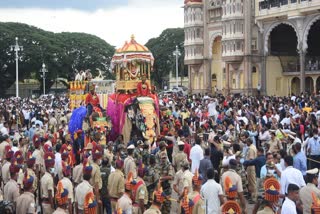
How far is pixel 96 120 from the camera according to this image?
17.8 metres

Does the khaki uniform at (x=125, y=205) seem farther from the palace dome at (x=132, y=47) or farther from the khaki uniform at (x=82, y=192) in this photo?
the palace dome at (x=132, y=47)

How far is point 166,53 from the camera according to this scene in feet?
243

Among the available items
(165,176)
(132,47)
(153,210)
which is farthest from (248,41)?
(153,210)

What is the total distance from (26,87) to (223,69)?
3802cm

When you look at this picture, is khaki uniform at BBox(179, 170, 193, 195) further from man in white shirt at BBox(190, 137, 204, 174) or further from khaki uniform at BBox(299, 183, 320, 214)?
man in white shirt at BBox(190, 137, 204, 174)

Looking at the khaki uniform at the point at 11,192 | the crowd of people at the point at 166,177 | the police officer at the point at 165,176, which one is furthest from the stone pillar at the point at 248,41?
the khaki uniform at the point at 11,192

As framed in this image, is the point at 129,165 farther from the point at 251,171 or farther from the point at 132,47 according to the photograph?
the point at 132,47

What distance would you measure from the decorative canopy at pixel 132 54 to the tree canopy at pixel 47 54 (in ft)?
153

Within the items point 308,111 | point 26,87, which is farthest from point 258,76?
point 26,87

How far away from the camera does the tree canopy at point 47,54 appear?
65125 millimetres

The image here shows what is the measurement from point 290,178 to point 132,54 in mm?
11853

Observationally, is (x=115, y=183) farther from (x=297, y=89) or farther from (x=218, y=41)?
(x=218, y=41)

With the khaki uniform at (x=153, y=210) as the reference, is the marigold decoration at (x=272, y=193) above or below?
above

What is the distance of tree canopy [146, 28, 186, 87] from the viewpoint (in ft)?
244
